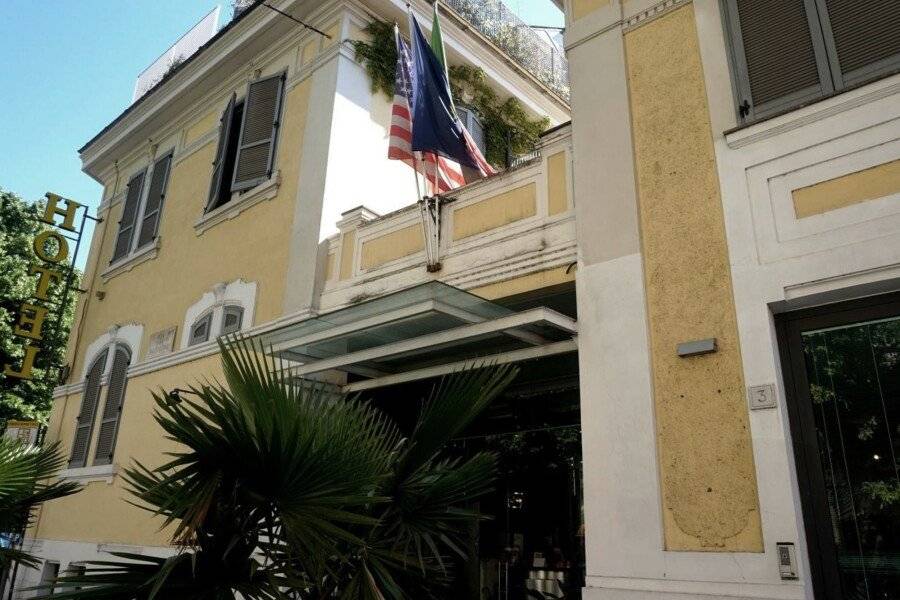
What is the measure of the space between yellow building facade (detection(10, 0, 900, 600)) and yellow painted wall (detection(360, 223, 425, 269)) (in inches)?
1.3

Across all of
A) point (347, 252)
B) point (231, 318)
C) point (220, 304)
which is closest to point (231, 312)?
point (231, 318)

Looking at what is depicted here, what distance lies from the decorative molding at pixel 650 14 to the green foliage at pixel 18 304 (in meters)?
15.7

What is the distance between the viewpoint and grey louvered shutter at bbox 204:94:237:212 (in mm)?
10719

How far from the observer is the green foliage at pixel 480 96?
9.84 metres

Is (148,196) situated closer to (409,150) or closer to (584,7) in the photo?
(409,150)

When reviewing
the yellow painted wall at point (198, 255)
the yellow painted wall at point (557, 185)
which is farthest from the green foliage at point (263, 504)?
the yellow painted wall at point (198, 255)

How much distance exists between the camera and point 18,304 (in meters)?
18.8

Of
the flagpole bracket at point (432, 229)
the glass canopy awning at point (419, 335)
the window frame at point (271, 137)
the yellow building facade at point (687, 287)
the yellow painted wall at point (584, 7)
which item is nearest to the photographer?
the yellow building facade at point (687, 287)

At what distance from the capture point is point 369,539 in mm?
4492

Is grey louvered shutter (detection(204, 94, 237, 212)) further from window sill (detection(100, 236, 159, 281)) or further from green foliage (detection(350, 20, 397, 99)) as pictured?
green foliage (detection(350, 20, 397, 99))

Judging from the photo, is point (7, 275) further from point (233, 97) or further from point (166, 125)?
point (233, 97)

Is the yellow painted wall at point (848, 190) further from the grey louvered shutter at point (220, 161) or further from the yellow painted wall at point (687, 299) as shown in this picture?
the grey louvered shutter at point (220, 161)

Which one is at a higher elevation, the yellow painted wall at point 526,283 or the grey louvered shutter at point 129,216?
the grey louvered shutter at point 129,216

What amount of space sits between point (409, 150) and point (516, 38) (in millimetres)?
6167
